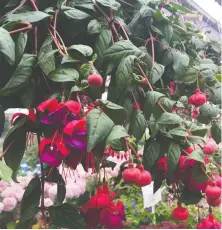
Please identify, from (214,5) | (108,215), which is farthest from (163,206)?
(108,215)

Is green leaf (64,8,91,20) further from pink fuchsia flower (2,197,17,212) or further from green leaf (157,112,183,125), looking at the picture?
pink fuchsia flower (2,197,17,212)

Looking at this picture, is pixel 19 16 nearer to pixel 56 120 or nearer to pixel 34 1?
pixel 34 1

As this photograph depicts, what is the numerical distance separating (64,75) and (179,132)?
0.50 feet

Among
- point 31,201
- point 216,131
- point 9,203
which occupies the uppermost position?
point 216,131

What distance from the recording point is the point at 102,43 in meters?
0.49

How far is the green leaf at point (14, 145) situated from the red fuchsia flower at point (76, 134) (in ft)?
0.29

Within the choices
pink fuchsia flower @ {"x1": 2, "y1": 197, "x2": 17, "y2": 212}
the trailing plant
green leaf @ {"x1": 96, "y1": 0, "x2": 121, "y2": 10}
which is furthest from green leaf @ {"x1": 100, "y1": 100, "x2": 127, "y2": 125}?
pink fuchsia flower @ {"x1": 2, "y1": 197, "x2": 17, "y2": 212}

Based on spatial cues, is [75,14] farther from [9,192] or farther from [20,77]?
[9,192]

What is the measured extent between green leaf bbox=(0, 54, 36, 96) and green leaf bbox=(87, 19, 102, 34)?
0.41 ft

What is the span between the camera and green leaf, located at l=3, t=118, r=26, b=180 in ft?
1.31

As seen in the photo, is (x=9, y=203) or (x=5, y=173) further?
(x=9, y=203)

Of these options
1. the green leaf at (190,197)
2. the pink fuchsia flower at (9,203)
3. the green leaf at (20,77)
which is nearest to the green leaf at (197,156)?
the green leaf at (190,197)

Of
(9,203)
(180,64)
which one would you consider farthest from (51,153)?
(9,203)

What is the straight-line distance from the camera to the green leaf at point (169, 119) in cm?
42
